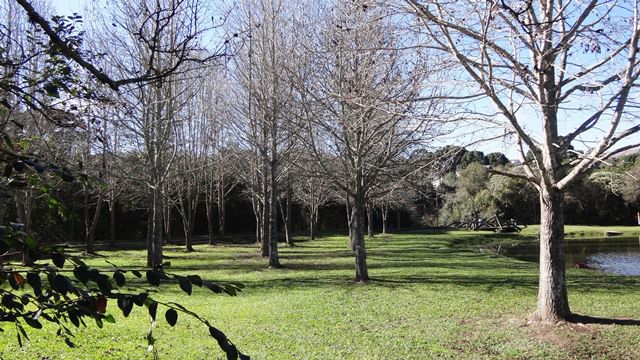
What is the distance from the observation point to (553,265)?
7.83 metres

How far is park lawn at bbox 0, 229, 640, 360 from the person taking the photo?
6.60 meters

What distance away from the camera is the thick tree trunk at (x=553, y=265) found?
7805 mm

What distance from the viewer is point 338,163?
1546 cm

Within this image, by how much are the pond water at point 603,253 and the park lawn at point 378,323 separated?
4795 mm

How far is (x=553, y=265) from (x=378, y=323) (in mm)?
2827

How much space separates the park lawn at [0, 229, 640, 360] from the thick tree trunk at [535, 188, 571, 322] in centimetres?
33

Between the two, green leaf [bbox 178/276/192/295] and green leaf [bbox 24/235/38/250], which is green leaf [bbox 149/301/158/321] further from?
green leaf [bbox 24/235/38/250]

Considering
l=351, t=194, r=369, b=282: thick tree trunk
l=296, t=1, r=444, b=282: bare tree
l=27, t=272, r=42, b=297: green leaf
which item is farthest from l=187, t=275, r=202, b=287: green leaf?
l=351, t=194, r=369, b=282: thick tree trunk

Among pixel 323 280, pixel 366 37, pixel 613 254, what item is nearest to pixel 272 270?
pixel 323 280

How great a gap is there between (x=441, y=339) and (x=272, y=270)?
31.5 ft

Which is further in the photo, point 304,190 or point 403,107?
point 304,190

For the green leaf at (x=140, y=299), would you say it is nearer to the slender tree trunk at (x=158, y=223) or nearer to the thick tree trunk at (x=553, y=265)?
the thick tree trunk at (x=553, y=265)

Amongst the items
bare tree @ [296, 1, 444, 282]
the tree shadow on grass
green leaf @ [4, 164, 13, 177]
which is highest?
bare tree @ [296, 1, 444, 282]

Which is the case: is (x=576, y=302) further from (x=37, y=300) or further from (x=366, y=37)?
(x=37, y=300)
